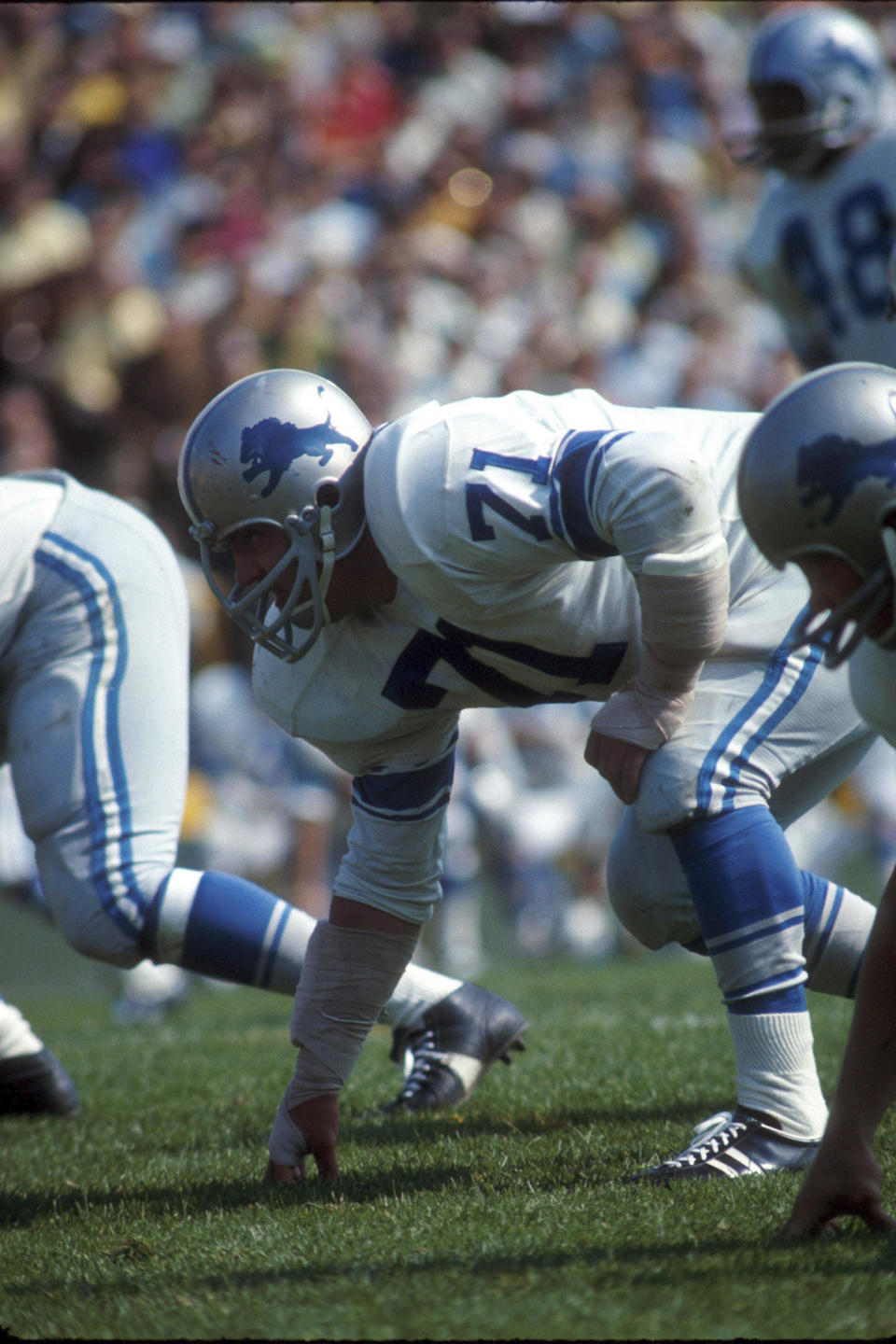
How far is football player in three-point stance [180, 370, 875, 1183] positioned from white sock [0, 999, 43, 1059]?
0.97 metres

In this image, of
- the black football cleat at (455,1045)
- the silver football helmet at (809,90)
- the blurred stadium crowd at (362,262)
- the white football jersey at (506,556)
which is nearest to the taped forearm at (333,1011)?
the white football jersey at (506,556)

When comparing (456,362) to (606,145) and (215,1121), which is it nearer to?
(606,145)

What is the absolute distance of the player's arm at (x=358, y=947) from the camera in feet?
8.61

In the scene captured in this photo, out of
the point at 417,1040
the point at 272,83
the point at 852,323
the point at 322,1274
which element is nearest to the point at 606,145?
the point at 272,83

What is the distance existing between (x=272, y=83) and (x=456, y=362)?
1.75 meters

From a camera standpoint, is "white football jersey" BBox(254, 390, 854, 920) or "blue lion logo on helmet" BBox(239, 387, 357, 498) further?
"blue lion logo on helmet" BBox(239, 387, 357, 498)

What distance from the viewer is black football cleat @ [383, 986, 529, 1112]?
3244mm

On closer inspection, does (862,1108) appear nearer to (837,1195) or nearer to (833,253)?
(837,1195)

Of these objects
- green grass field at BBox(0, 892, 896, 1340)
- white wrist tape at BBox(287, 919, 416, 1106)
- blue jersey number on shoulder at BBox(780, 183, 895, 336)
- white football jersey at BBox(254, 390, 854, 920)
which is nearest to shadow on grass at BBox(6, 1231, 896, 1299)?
green grass field at BBox(0, 892, 896, 1340)

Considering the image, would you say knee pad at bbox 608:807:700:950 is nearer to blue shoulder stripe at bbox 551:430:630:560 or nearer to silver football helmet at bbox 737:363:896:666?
blue shoulder stripe at bbox 551:430:630:560

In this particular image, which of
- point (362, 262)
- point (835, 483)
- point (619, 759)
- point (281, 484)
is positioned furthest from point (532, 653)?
point (362, 262)

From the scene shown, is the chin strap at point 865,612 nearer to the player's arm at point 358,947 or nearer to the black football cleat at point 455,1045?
the player's arm at point 358,947

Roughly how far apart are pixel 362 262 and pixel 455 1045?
5.68 meters

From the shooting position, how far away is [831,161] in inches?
171
